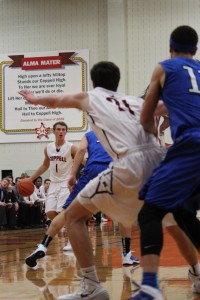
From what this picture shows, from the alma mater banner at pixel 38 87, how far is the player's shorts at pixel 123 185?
16.4 meters

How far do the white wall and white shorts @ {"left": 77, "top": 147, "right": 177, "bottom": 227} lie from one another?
635 inches

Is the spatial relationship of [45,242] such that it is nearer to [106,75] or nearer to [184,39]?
[106,75]

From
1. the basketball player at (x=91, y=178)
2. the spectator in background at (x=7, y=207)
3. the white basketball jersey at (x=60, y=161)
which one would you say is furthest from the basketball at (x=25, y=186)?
the spectator in background at (x=7, y=207)

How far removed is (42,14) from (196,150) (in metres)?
18.2

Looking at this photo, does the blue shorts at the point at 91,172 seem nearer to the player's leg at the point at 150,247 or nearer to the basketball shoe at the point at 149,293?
the player's leg at the point at 150,247

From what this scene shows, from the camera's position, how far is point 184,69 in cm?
364

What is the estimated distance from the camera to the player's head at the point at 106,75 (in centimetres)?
422

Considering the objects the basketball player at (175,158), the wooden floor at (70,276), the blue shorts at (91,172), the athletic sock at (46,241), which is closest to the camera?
the basketball player at (175,158)

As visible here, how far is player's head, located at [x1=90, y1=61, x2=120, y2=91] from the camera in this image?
422 cm

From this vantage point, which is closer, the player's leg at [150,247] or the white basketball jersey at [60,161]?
the player's leg at [150,247]

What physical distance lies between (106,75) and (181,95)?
802 mm

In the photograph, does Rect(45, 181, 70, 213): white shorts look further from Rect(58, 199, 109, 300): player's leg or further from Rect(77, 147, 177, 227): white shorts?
Rect(77, 147, 177, 227): white shorts

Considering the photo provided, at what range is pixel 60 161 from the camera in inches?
348

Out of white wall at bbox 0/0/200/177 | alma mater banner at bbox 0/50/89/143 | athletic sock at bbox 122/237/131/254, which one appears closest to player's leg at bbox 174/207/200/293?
athletic sock at bbox 122/237/131/254
